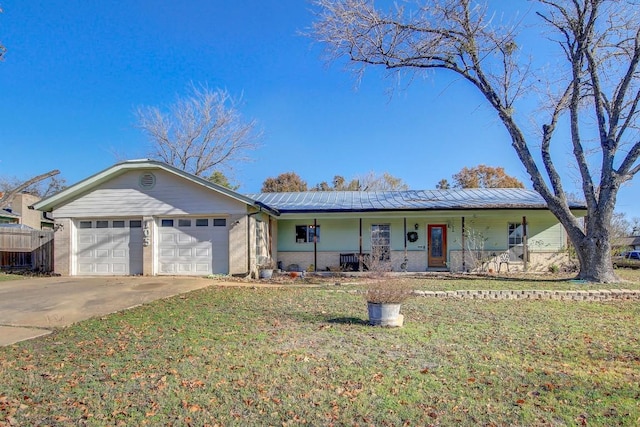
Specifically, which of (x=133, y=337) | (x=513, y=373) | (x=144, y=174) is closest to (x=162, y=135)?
(x=144, y=174)

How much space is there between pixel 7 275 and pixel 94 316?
10423 mm

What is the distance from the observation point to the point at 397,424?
10.7 feet

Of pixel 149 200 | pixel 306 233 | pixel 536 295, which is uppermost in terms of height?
pixel 149 200

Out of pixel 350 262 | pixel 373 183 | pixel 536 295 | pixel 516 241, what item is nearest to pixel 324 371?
pixel 536 295

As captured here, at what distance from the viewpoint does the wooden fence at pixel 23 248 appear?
16266mm

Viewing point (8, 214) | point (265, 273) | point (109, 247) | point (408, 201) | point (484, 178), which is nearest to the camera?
point (265, 273)

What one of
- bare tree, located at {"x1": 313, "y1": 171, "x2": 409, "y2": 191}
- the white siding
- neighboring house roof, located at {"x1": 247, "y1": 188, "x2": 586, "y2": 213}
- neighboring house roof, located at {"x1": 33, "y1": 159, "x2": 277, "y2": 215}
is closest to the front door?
neighboring house roof, located at {"x1": 247, "y1": 188, "x2": 586, "y2": 213}

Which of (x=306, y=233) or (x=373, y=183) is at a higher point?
(x=373, y=183)

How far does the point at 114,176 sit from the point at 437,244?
13271 mm

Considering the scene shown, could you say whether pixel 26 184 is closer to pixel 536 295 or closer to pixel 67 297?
pixel 67 297

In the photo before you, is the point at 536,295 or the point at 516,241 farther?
the point at 516,241

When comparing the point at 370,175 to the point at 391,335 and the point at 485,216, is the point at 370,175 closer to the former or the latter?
the point at 485,216

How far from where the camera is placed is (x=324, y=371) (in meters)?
4.43

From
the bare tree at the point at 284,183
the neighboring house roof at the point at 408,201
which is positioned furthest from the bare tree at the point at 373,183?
the neighboring house roof at the point at 408,201
